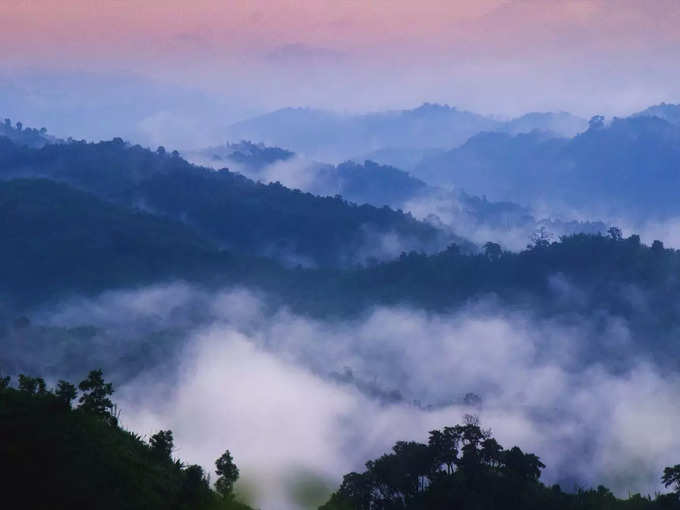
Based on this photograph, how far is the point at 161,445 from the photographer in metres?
56.3

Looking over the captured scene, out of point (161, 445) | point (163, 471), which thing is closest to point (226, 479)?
point (163, 471)

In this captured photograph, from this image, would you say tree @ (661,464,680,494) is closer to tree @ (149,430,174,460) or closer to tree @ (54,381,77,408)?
tree @ (149,430,174,460)

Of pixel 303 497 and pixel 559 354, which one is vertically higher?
pixel 559 354

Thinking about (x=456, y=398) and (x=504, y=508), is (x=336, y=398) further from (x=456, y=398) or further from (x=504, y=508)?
(x=504, y=508)

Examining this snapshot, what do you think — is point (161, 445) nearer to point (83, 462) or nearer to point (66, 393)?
point (66, 393)

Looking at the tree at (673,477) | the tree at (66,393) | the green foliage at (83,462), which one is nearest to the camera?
the green foliage at (83,462)

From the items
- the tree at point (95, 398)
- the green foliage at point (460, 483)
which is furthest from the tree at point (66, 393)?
the green foliage at point (460, 483)

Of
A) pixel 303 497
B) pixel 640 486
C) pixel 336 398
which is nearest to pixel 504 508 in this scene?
pixel 303 497

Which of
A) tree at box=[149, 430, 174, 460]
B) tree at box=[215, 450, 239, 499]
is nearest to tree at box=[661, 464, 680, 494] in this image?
tree at box=[215, 450, 239, 499]

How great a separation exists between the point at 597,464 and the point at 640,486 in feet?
41.0

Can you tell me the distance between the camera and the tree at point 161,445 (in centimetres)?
5575

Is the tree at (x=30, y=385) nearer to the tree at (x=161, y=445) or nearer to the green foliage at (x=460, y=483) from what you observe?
the tree at (x=161, y=445)

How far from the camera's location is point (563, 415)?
17300 centimetres

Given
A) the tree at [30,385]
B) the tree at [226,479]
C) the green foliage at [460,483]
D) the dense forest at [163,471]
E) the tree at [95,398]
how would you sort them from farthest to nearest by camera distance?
the green foliage at [460,483], the tree at [95,398], the tree at [226,479], the tree at [30,385], the dense forest at [163,471]
